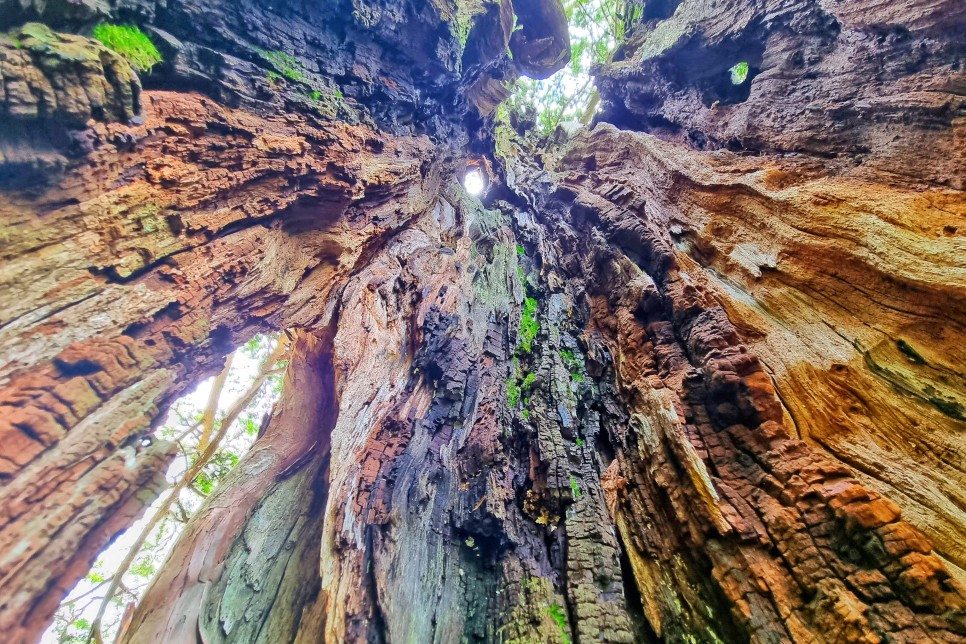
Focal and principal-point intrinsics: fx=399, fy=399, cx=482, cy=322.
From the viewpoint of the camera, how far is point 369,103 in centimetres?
1005

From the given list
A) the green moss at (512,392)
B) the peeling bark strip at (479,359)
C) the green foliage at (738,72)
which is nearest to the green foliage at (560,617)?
the peeling bark strip at (479,359)

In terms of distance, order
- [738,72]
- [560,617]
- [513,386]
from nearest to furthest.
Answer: [560,617] < [513,386] < [738,72]

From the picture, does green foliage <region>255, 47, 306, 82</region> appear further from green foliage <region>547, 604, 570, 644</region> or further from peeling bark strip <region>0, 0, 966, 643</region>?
green foliage <region>547, 604, 570, 644</region>

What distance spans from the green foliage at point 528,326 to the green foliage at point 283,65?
21.1ft

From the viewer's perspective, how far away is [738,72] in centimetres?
1050

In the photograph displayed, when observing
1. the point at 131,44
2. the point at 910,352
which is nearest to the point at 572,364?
the point at 910,352

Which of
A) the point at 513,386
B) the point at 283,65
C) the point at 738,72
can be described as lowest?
the point at 513,386

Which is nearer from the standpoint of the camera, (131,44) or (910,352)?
(910,352)

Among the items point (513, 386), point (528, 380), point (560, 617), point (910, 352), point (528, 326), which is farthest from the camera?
point (528, 326)

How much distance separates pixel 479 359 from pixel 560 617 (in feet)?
12.8

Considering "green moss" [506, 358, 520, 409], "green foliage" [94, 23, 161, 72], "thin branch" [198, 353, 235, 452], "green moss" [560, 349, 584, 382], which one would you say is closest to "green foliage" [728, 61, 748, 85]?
"green moss" [560, 349, 584, 382]

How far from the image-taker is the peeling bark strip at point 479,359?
367cm

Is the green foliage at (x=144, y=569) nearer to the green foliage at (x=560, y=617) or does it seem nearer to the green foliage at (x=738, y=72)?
the green foliage at (x=560, y=617)

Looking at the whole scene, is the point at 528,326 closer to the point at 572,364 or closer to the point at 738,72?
the point at 572,364
